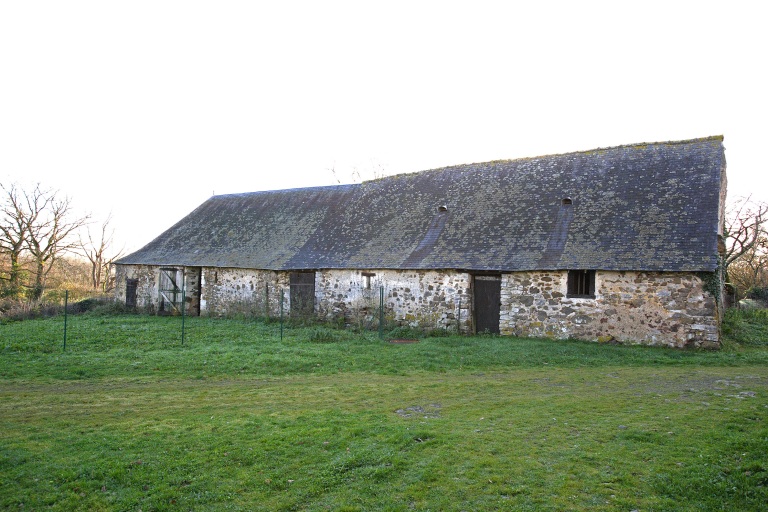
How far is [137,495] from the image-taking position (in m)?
5.37

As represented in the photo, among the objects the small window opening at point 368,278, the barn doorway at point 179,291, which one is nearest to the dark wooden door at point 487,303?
the small window opening at point 368,278

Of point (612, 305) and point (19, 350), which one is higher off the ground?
point (612, 305)

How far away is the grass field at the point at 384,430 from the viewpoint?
17.0 feet

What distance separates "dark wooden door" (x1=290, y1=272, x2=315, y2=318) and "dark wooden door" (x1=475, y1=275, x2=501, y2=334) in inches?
270

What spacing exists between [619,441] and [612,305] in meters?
9.14

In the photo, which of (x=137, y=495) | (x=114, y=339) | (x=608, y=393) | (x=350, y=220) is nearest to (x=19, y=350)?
(x=114, y=339)

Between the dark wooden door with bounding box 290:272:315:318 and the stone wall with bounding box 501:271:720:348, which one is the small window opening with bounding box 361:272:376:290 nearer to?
the dark wooden door with bounding box 290:272:315:318

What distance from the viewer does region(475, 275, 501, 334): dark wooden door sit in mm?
16719

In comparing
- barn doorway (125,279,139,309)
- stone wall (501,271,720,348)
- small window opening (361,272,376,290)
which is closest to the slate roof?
small window opening (361,272,376,290)

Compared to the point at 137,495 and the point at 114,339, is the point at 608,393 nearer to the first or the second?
the point at 137,495

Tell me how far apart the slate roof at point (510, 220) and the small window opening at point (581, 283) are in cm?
55

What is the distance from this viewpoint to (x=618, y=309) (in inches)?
574

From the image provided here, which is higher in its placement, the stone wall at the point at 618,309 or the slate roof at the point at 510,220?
the slate roof at the point at 510,220

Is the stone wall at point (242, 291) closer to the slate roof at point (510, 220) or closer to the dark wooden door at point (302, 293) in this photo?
the dark wooden door at point (302, 293)
